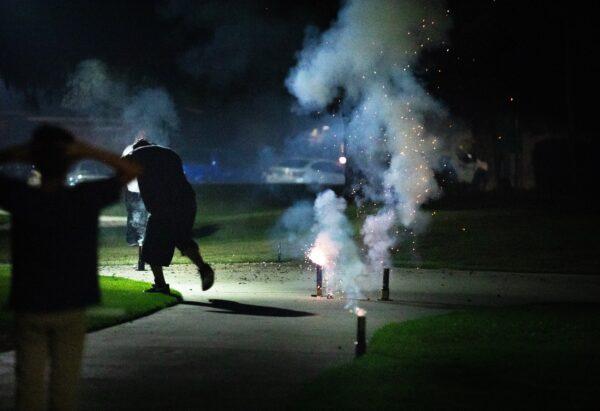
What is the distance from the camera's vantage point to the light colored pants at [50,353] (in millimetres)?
5238

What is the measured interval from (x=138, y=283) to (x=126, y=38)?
18111 millimetres

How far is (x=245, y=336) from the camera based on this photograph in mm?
10203

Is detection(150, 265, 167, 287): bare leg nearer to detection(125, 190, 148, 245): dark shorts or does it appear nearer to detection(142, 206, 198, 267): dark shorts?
detection(142, 206, 198, 267): dark shorts

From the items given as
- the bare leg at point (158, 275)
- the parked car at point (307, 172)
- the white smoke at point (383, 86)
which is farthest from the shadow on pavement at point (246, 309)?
the parked car at point (307, 172)

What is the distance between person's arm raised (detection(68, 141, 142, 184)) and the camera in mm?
5305

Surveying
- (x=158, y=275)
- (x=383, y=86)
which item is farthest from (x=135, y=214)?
(x=383, y=86)

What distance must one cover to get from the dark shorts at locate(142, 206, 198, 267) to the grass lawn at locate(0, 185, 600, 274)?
7662mm

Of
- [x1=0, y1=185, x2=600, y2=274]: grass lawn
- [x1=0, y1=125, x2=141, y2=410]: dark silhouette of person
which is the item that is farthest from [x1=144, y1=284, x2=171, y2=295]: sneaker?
[x1=0, y1=125, x2=141, y2=410]: dark silhouette of person

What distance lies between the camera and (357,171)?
30844mm

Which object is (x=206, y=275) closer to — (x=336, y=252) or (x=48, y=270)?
(x=48, y=270)

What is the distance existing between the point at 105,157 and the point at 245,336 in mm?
5040

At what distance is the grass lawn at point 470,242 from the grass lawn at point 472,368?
8.85 m

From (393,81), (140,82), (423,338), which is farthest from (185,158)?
(423,338)

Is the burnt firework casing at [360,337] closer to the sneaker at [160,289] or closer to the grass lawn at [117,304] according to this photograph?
the grass lawn at [117,304]
